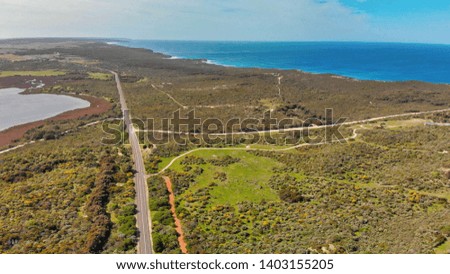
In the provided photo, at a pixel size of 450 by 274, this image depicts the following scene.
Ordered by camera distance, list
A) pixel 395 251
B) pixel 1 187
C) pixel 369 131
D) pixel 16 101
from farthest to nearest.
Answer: pixel 16 101 → pixel 369 131 → pixel 1 187 → pixel 395 251

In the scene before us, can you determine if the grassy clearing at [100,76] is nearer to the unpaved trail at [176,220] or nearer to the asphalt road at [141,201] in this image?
the asphalt road at [141,201]

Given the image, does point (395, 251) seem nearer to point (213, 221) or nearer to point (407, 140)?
point (213, 221)

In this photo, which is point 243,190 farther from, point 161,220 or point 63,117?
point 63,117

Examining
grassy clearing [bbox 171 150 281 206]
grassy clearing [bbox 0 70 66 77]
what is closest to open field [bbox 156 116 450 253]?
grassy clearing [bbox 171 150 281 206]

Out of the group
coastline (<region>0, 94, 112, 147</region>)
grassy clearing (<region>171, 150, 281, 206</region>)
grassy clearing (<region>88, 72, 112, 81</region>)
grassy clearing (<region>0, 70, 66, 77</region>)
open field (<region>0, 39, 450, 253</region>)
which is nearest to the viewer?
open field (<region>0, 39, 450, 253</region>)

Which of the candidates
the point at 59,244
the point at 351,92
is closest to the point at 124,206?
the point at 59,244

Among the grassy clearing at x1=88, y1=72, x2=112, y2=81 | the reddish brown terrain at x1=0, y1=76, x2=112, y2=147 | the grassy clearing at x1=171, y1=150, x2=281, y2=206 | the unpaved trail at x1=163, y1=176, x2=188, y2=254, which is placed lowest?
the unpaved trail at x1=163, y1=176, x2=188, y2=254

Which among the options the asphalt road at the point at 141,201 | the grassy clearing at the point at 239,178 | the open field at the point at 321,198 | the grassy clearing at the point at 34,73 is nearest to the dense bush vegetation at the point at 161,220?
the asphalt road at the point at 141,201

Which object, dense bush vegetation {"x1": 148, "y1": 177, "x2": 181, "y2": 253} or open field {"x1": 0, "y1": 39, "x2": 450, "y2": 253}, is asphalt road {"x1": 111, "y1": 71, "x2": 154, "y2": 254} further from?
open field {"x1": 0, "y1": 39, "x2": 450, "y2": 253}
